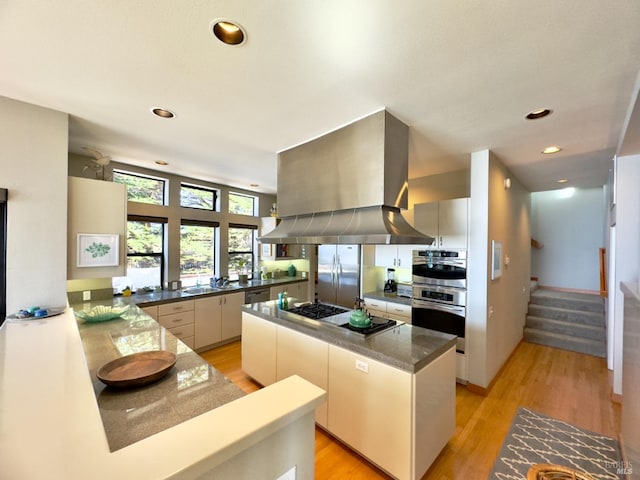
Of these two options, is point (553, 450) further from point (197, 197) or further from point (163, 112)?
point (197, 197)

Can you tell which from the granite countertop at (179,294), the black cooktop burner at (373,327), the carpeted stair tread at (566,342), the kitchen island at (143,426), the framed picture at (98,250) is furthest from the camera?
the carpeted stair tread at (566,342)

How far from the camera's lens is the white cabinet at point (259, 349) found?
109 inches

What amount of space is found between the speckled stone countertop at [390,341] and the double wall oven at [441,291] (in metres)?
1.10

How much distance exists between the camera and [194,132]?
8.44 feet

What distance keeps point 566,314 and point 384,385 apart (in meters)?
4.95

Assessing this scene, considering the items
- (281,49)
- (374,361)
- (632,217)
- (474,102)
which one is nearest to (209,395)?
(374,361)

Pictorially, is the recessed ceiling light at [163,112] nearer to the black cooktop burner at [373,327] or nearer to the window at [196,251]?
the black cooktop burner at [373,327]

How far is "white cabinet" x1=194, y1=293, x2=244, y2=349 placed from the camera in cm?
388

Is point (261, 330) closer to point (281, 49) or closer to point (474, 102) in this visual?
point (281, 49)

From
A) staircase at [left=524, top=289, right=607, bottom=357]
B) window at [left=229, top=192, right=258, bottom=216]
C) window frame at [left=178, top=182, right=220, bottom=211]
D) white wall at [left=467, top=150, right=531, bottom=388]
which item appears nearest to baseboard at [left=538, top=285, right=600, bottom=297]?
staircase at [left=524, top=289, right=607, bottom=357]


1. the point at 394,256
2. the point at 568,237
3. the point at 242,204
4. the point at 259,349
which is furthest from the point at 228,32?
the point at 568,237

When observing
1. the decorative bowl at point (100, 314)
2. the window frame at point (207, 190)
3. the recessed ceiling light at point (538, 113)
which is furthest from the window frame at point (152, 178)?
the recessed ceiling light at point (538, 113)

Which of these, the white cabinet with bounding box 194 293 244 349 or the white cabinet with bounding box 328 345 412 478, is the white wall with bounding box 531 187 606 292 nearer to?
the white cabinet with bounding box 328 345 412 478

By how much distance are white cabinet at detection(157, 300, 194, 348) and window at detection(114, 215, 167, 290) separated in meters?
0.78
